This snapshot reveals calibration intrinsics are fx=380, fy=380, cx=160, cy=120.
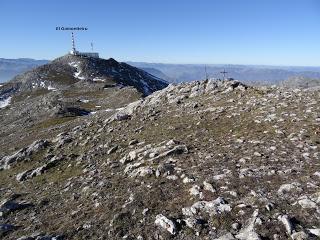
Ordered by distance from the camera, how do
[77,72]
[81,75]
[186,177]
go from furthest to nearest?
1. [77,72]
2. [81,75]
3. [186,177]

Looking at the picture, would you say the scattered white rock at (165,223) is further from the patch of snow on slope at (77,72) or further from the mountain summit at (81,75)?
the patch of snow on slope at (77,72)

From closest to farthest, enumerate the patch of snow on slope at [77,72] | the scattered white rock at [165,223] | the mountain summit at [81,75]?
the scattered white rock at [165,223], the mountain summit at [81,75], the patch of snow on slope at [77,72]

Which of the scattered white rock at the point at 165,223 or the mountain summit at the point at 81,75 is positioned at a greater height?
the scattered white rock at the point at 165,223

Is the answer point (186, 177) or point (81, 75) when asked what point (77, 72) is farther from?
point (186, 177)

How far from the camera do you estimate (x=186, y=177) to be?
17.5 m

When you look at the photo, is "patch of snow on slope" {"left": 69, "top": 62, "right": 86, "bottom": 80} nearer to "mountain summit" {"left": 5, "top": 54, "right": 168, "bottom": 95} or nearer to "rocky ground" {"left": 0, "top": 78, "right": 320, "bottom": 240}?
"mountain summit" {"left": 5, "top": 54, "right": 168, "bottom": 95}

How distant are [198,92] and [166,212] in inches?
900

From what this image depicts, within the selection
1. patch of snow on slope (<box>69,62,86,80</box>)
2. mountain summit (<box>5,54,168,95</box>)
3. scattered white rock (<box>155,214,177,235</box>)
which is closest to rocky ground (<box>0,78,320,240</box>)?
scattered white rock (<box>155,214,177,235</box>)

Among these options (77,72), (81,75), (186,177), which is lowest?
(81,75)

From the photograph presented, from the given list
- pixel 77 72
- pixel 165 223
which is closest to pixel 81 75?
pixel 77 72

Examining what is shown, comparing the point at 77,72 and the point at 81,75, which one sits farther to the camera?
the point at 77,72

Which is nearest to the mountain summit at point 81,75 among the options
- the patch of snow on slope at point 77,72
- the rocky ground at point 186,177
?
the patch of snow on slope at point 77,72

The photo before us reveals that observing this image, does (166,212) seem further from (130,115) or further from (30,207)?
(130,115)

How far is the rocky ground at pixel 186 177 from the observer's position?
1380cm
